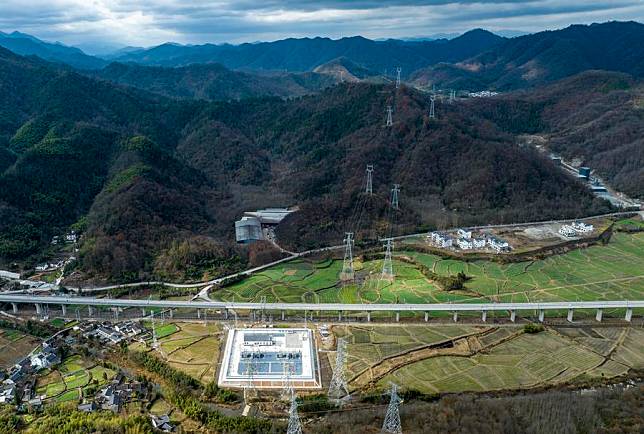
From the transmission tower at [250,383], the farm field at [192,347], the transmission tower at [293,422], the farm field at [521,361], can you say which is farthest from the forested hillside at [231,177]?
the transmission tower at [293,422]

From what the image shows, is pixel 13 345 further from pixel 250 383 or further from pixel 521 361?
pixel 521 361

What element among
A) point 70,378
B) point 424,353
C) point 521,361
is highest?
point 70,378

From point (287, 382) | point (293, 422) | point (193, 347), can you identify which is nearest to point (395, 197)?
point (193, 347)

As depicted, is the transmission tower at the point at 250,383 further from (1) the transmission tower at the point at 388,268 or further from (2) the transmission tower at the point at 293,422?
(1) the transmission tower at the point at 388,268

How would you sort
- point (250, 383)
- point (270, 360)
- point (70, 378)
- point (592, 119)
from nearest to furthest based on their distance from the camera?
point (250, 383)
point (70, 378)
point (270, 360)
point (592, 119)

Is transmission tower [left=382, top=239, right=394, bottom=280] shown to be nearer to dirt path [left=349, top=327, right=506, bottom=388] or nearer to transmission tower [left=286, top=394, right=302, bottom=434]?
dirt path [left=349, top=327, right=506, bottom=388]

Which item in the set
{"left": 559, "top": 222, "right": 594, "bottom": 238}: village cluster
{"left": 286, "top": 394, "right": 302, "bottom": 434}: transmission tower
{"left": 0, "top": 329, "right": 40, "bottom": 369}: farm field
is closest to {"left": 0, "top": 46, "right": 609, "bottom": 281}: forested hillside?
{"left": 559, "top": 222, "right": 594, "bottom": 238}: village cluster
